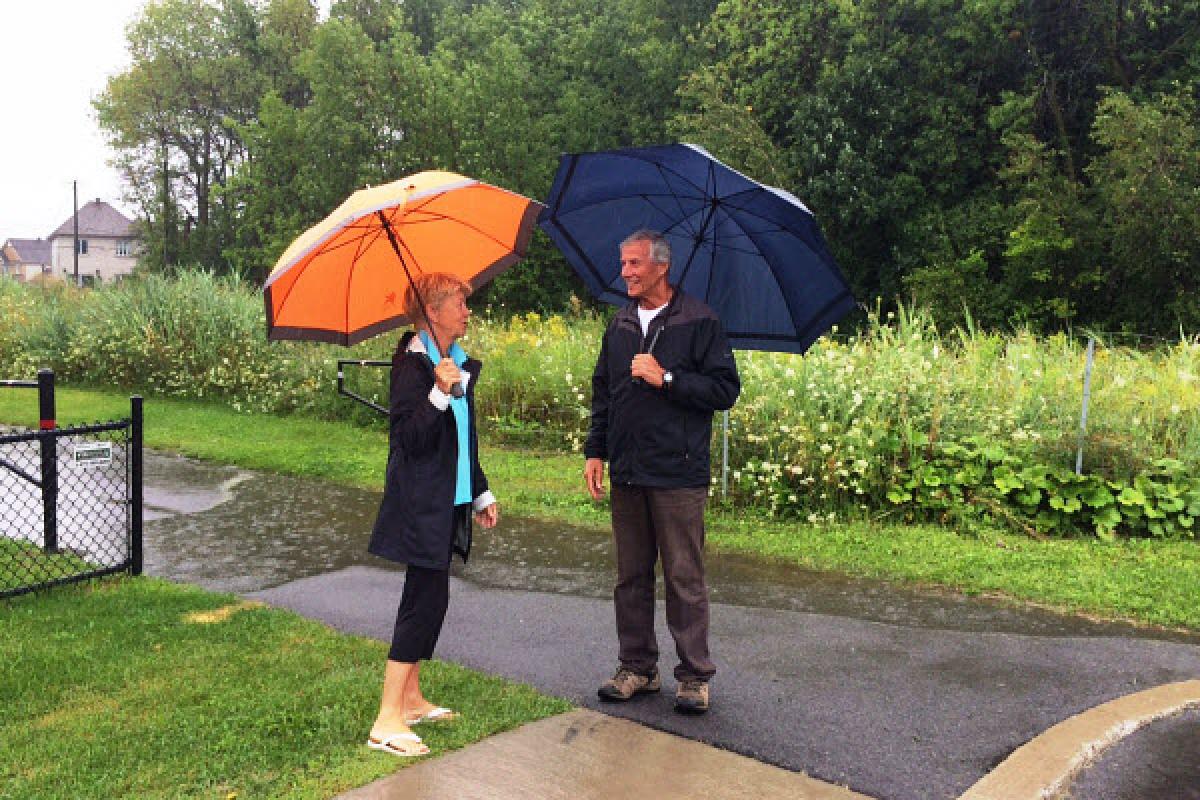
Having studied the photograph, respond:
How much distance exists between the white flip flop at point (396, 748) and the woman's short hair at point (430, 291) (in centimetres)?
155

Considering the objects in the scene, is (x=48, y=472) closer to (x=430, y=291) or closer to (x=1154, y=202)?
(x=430, y=291)

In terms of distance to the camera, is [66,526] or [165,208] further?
[165,208]

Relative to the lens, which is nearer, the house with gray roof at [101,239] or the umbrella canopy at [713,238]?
the umbrella canopy at [713,238]

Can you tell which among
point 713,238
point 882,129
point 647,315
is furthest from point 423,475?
point 882,129

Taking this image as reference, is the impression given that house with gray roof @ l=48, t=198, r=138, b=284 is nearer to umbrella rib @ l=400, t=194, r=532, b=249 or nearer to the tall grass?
the tall grass

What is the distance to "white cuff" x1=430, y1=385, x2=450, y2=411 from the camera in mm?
3525

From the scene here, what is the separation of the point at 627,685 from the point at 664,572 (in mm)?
578

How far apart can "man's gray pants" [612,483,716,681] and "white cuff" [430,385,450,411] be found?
970 mm

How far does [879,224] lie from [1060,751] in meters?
27.3

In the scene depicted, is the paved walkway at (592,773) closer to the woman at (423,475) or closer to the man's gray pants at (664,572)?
the woman at (423,475)

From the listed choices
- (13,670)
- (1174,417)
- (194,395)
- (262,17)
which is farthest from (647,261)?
(262,17)

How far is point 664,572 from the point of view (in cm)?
405

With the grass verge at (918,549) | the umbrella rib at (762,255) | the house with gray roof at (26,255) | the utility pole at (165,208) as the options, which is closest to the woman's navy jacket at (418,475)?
the umbrella rib at (762,255)

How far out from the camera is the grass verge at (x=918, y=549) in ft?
19.2
